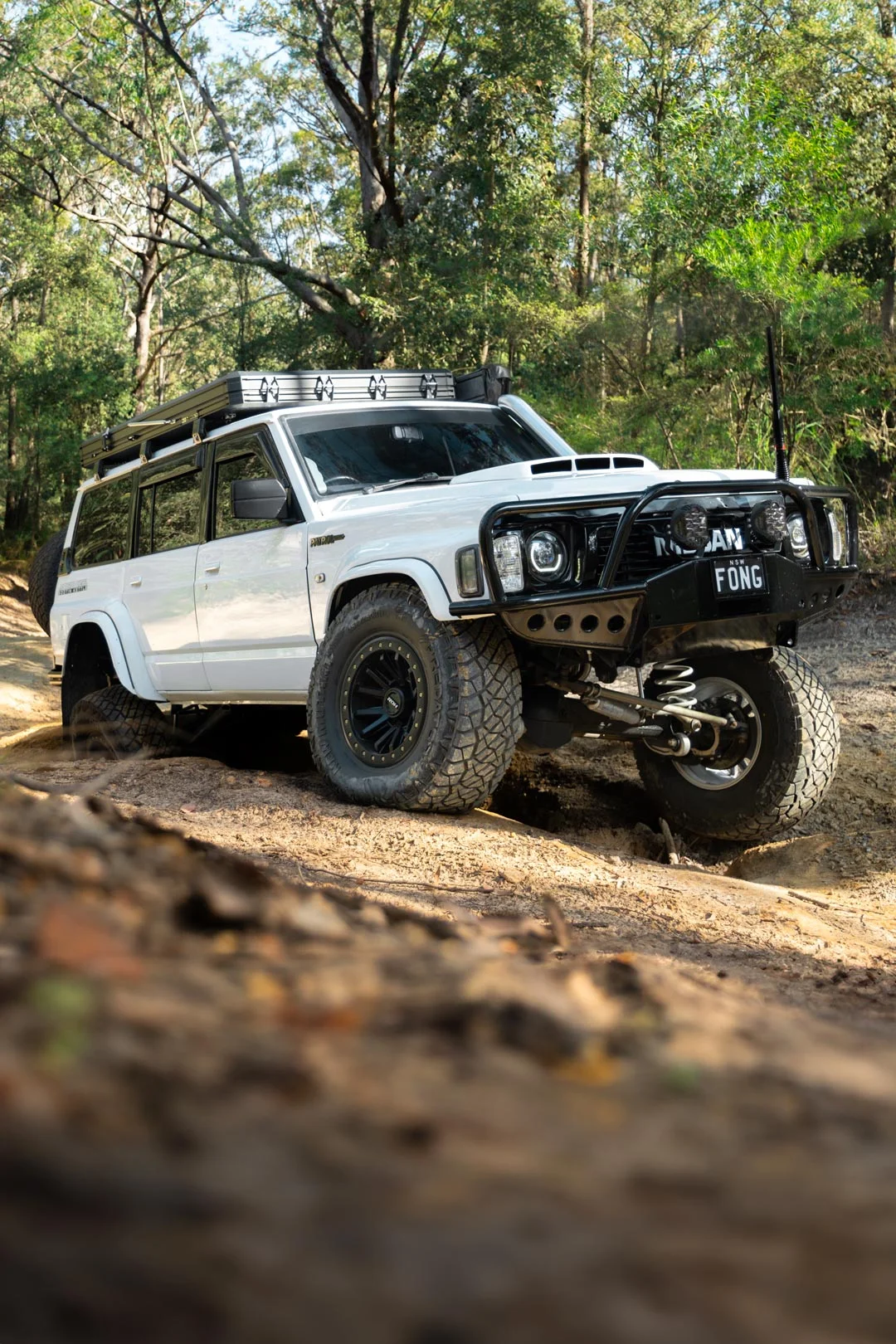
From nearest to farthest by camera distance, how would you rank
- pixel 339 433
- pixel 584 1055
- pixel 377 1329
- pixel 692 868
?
pixel 377 1329 → pixel 584 1055 → pixel 692 868 → pixel 339 433

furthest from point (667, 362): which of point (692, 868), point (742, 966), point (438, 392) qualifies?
point (742, 966)

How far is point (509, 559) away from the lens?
499 cm

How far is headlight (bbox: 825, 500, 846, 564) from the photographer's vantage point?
18.8 feet

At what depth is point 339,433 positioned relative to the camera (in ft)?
21.4

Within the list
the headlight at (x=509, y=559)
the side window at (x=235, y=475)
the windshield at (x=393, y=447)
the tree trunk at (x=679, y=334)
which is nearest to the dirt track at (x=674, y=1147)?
the headlight at (x=509, y=559)

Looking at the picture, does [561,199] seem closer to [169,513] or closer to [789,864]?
[169,513]

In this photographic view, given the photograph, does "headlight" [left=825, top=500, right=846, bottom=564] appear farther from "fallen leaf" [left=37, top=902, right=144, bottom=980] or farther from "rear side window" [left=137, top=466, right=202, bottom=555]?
"fallen leaf" [left=37, top=902, right=144, bottom=980]

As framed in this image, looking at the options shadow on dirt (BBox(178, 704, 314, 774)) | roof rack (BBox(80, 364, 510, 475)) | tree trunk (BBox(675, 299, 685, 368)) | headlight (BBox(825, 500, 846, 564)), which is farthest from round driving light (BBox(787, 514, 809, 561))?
tree trunk (BBox(675, 299, 685, 368))

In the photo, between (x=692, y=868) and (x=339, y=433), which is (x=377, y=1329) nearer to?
(x=692, y=868)

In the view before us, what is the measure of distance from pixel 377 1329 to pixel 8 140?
27303 millimetres

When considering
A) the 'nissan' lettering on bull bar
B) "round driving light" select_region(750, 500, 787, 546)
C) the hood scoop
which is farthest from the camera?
the hood scoop

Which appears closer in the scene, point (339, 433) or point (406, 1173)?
point (406, 1173)

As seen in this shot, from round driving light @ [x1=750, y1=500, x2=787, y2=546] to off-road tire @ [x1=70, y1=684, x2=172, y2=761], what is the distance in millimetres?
4039

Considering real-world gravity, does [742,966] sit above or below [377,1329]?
below
